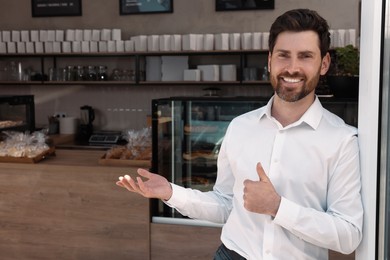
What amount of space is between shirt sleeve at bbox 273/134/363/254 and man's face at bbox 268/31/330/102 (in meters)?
0.20

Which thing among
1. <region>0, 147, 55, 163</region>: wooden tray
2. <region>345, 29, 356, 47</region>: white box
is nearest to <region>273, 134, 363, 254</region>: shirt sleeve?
<region>0, 147, 55, 163</region>: wooden tray

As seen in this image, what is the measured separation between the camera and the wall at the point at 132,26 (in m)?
4.74

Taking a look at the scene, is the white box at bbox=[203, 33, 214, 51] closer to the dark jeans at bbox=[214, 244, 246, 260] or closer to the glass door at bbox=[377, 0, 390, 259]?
the dark jeans at bbox=[214, 244, 246, 260]

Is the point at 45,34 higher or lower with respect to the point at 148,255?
higher

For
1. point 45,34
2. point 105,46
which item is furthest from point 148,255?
point 45,34

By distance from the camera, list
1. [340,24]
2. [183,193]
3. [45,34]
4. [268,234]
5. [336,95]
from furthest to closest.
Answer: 1. [45,34]
2. [340,24]
3. [336,95]
4. [183,193]
5. [268,234]

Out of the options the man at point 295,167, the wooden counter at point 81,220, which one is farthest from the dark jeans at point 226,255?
the wooden counter at point 81,220

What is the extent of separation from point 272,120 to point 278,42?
0.22m

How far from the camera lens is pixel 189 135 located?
2.58 meters

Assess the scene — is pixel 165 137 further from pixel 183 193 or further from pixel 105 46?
pixel 105 46

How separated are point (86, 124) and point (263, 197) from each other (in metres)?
4.38

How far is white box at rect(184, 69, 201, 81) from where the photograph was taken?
15.4ft

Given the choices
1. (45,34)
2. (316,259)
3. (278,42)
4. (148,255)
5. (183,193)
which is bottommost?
(148,255)

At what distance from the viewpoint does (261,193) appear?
1.08 m
